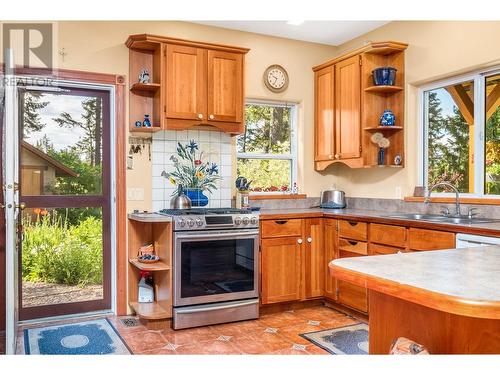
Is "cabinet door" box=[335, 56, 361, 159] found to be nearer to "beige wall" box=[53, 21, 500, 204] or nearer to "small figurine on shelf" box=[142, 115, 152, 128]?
"beige wall" box=[53, 21, 500, 204]

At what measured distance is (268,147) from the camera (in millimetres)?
4824

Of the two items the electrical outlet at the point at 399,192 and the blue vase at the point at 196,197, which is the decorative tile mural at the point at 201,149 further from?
the electrical outlet at the point at 399,192

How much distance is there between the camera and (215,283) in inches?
146

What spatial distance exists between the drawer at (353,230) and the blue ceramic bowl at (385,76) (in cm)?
131

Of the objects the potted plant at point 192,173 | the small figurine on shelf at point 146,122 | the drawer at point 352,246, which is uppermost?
the small figurine on shelf at point 146,122

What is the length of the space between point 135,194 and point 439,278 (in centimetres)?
316

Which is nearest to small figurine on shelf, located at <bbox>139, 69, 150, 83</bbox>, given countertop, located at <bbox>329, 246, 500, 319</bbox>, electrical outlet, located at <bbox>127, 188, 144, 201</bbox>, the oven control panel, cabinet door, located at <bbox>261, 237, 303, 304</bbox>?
electrical outlet, located at <bbox>127, 188, 144, 201</bbox>

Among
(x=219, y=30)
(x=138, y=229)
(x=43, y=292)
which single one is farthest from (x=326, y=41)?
(x=43, y=292)

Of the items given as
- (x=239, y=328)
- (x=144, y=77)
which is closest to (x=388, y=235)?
(x=239, y=328)

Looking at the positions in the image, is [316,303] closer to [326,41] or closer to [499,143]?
[499,143]

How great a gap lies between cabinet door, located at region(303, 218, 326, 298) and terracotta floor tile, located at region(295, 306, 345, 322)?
0.42ft

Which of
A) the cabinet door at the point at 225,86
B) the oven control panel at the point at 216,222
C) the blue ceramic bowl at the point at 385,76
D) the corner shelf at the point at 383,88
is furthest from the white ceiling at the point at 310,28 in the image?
the oven control panel at the point at 216,222

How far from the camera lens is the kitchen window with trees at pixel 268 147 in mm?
4695

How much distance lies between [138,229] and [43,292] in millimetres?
953
